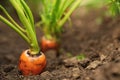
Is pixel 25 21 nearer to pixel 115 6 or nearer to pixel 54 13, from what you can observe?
pixel 54 13

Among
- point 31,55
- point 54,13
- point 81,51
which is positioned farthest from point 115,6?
point 81,51

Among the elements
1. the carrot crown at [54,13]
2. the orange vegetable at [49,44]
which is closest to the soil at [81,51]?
the orange vegetable at [49,44]

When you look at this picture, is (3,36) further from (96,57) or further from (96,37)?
(96,57)

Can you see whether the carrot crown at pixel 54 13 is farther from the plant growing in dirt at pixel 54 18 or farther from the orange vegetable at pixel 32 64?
the orange vegetable at pixel 32 64

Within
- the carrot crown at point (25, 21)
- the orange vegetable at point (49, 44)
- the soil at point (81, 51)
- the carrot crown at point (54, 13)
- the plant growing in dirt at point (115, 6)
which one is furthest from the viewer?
the orange vegetable at point (49, 44)

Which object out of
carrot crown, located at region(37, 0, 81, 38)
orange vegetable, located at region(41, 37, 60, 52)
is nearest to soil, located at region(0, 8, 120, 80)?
orange vegetable, located at region(41, 37, 60, 52)

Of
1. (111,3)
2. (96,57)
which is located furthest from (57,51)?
(111,3)
